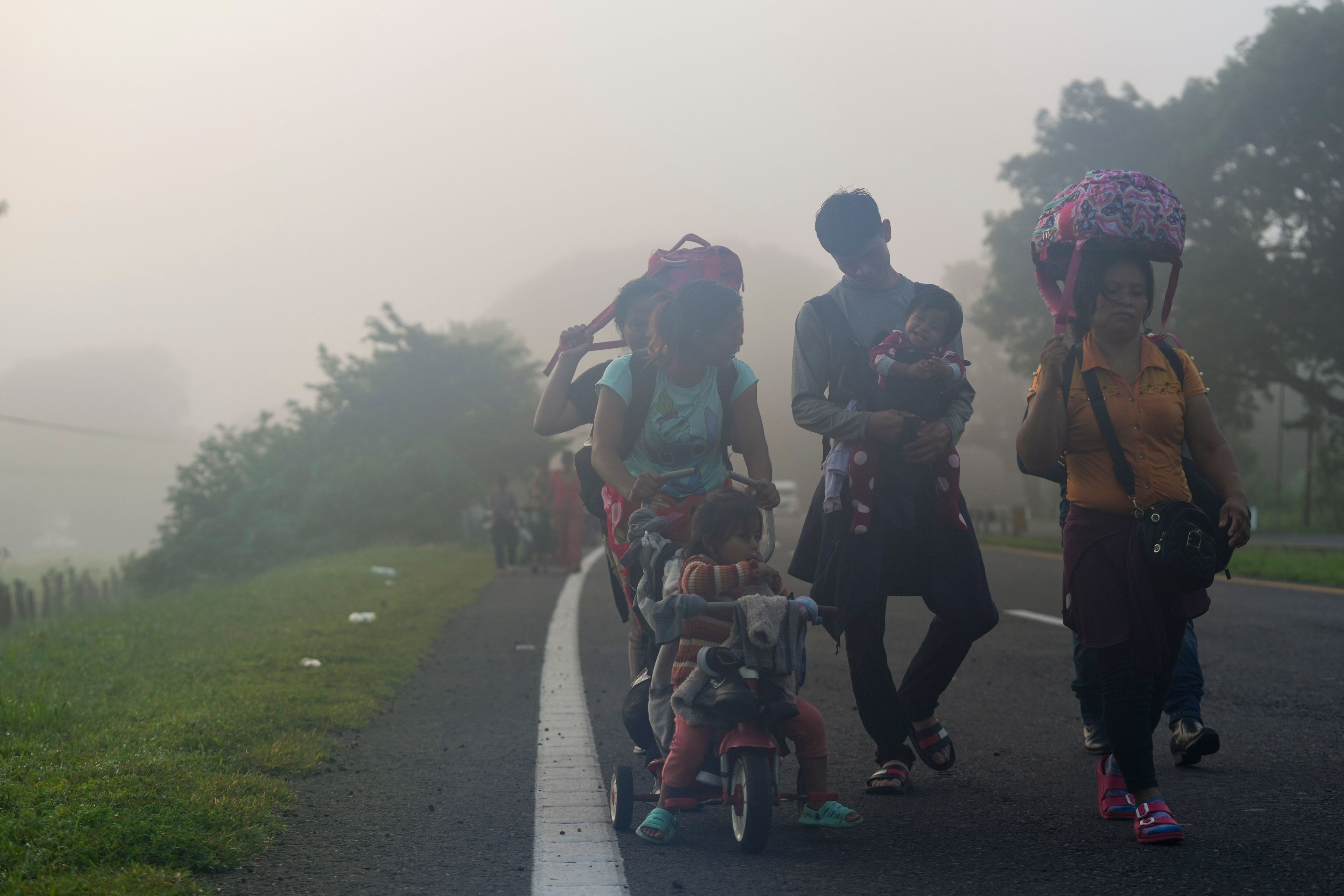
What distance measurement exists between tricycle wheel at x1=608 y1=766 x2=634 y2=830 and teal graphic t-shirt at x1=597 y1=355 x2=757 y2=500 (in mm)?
946

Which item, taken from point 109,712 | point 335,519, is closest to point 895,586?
point 109,712

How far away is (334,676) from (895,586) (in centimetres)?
377

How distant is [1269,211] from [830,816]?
105ft

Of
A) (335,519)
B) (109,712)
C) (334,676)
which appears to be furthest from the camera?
(335,519)

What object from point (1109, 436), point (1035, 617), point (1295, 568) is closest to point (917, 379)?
point (1109, 436)

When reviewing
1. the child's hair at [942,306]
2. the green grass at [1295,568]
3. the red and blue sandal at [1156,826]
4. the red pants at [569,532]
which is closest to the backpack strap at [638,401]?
the child's hair at [942,306]

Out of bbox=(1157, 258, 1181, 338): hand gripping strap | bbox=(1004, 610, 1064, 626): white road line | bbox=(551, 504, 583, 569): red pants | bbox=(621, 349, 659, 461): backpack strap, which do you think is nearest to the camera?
bbox=(1157, 258, 1181, 338): hand gripping strap

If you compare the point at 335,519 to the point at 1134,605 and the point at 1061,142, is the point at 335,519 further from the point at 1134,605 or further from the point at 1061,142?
the point at 1134,605

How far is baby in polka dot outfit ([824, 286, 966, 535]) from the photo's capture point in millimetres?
4289

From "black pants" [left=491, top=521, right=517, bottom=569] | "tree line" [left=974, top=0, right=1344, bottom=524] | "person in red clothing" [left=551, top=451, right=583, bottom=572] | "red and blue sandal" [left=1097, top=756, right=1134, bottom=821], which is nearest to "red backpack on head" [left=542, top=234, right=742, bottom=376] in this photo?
"red and blue sandal" [left=1097, top=756, right=1134, bottom=821]

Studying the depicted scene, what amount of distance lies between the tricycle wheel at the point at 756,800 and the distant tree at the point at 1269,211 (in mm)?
29737

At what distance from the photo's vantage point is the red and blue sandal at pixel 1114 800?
386cm

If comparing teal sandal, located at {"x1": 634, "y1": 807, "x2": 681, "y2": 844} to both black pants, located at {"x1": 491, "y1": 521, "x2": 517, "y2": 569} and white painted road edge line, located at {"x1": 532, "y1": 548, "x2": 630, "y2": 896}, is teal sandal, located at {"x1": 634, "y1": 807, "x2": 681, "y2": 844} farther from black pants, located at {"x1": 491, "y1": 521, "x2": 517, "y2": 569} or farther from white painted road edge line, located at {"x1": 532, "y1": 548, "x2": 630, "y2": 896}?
black pants, located at {"x1": 491, "y1": 521, "x2": 517, "y2": 569}

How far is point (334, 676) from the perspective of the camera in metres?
7.01
